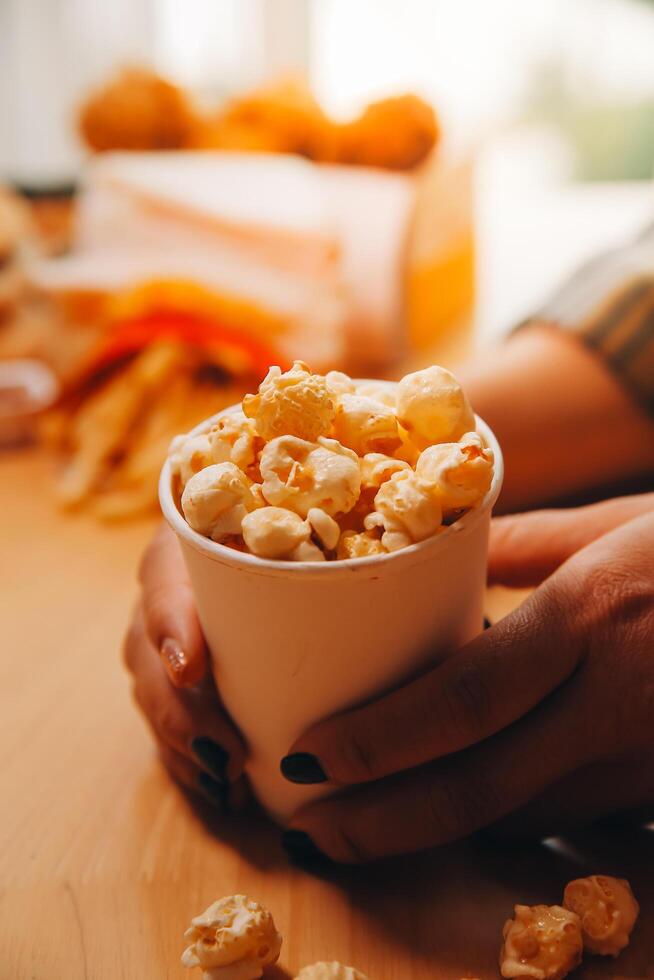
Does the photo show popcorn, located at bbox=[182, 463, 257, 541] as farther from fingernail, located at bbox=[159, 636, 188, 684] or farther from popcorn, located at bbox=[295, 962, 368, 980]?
popcorn, located at bbox=[295, 962, 368, 980]

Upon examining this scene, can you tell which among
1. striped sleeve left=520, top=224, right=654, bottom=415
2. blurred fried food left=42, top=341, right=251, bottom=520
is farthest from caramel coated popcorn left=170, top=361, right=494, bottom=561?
blurred fried food left=42, top=341, right=251, bottom=520

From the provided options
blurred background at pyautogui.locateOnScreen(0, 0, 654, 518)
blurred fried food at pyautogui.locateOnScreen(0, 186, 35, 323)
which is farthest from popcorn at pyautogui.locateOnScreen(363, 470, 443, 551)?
blurred fried food at pyautogui.locateOnScreen(0, 186, 35, 323)

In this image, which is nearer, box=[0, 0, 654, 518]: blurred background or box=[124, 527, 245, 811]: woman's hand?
box=[124, 527, 245, 811]: woman's hand

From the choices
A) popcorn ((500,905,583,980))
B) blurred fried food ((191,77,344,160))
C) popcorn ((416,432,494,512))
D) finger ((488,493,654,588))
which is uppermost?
blurred fried food ((191,77,344,160))

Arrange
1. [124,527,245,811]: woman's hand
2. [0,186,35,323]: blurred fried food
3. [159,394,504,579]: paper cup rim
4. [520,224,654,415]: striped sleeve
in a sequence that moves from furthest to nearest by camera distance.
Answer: [0,186,35,323]: blurred fried food
[520,224,654,415]: striped sleeve
[124,527,245,811]: woman's hand
[159,394,504,579]: paper cup rim

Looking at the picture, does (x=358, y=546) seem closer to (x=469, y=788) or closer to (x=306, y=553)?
(x=306, y=553)

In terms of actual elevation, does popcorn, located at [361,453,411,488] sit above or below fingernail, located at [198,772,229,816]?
above

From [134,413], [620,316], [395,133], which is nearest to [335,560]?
[620,316]

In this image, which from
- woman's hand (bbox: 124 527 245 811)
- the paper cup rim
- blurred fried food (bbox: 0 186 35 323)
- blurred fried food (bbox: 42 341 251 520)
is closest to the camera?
the paper cup rim
